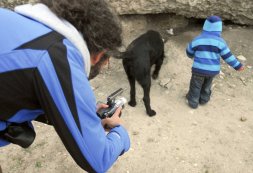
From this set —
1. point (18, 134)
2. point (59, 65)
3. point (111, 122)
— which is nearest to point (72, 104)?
point (59, 65)

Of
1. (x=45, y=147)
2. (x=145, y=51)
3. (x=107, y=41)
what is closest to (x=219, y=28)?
(x=145, y=51)

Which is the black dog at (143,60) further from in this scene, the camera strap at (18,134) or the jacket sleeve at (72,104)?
the jacket sleeve at (72,104)

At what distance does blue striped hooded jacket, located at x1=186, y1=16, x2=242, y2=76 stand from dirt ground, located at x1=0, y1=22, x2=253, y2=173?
1.96ft

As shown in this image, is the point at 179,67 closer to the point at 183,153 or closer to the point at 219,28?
the point at 219,28

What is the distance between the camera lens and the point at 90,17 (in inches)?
65.2

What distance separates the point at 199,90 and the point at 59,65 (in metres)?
3.29

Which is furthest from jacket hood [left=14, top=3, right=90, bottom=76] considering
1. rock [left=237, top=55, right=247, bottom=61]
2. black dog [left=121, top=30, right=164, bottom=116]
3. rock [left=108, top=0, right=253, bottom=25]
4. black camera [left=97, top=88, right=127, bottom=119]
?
rock [left=237, top=55, right=247, bottom=61]

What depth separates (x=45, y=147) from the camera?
395cm

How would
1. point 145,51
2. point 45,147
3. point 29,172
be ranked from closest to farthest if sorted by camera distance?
point 29,172, point 45,147, point 145,51

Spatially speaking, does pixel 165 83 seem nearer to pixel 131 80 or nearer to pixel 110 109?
pixel 131 80

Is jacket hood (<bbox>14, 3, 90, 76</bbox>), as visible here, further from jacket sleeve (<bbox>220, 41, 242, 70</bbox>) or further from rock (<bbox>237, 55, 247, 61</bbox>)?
rock (<bbox>237, 55, 247, 61</bbox>)

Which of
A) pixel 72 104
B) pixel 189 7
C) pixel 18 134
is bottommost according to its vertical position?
pixel 189 7

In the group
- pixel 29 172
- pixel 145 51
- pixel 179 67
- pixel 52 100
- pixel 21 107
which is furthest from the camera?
pixel 179 67

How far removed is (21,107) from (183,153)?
2.59 meters
